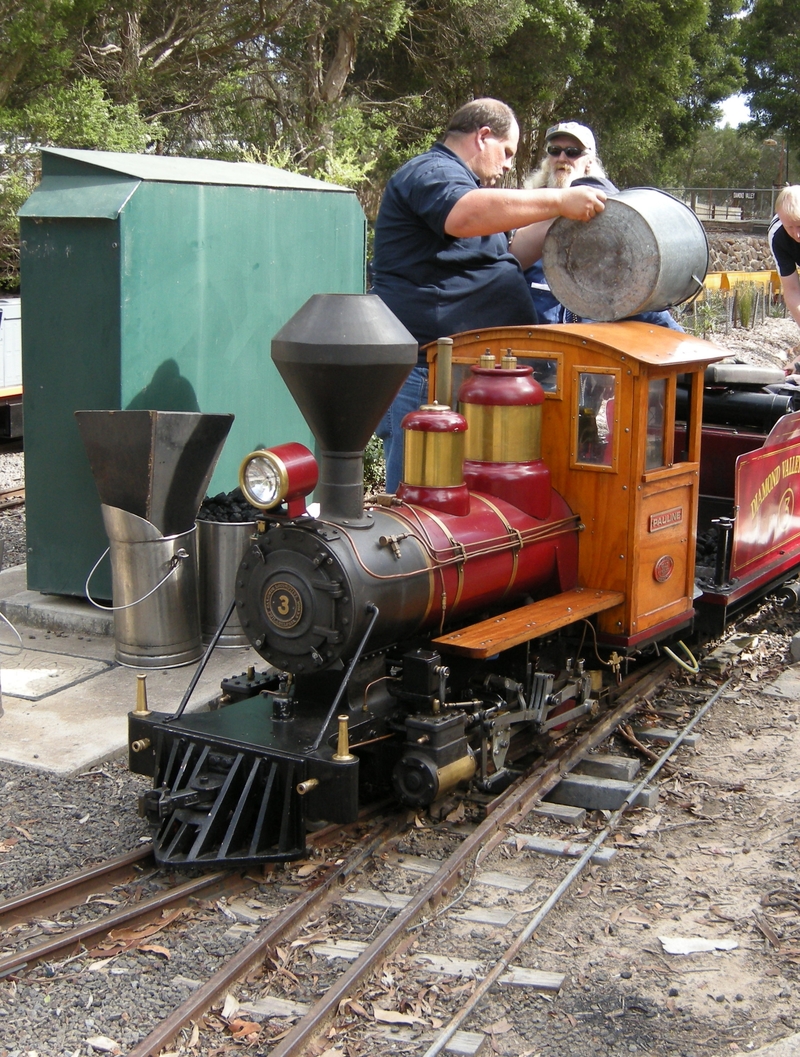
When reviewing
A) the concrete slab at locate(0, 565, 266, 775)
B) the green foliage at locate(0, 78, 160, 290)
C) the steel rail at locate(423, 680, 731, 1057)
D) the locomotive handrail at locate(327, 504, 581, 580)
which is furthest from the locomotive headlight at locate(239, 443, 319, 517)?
the green foliage at locate(0, 78, 160, 290)

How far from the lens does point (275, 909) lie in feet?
14.4

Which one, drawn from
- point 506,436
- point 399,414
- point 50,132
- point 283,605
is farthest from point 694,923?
point 50,132

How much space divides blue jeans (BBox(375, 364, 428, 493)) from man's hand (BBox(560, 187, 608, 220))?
1278 millimetres

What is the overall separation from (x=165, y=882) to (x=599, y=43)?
27242mm

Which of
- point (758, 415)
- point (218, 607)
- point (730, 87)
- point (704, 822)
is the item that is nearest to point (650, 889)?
point (704, 822)

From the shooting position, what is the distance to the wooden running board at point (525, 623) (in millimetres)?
4777

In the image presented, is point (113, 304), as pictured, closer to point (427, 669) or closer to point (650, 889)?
point (427, 669)

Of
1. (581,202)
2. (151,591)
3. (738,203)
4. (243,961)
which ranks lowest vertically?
(243,961)

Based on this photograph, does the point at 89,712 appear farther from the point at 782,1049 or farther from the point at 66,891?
the point at 782,1049

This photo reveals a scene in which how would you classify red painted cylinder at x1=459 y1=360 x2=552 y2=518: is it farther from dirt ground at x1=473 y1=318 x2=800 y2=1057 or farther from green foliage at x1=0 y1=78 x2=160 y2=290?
green foliage at x1=0 y1=78 x2=160 y2=290

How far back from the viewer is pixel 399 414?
6.80m

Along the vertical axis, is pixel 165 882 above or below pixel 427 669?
below

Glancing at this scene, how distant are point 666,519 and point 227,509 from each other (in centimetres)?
287

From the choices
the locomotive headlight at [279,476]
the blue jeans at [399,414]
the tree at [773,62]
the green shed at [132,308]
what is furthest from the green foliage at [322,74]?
the tree at [773,62]
